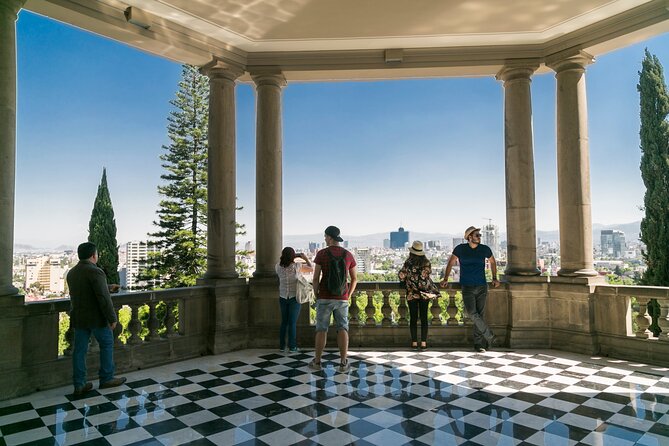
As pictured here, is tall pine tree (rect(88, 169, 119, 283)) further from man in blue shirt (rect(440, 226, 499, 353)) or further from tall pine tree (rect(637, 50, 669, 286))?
tall pine tree (rect(637, 50, 669, 286))

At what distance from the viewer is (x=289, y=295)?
21.0ft

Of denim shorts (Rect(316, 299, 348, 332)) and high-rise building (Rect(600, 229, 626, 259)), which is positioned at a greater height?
high-rise building (Rect(600, 229, 626, 259))

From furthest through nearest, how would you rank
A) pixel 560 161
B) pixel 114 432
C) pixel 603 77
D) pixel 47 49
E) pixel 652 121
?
pixel 47 49, pixel 603 77, pixel 652 121, pixel 560 161, pixel 114 432

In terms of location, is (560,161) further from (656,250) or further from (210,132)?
(656,250)

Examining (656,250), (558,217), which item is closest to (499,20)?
(558,217)

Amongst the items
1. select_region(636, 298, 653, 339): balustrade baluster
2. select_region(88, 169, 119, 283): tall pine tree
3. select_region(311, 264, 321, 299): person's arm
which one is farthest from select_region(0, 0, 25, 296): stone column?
select_region(88, 169, 119, 283): tall pine tree

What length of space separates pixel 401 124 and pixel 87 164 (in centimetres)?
2086

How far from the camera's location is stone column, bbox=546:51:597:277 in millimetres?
6652

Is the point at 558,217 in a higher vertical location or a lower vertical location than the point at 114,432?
higher

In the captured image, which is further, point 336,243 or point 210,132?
point 210,132

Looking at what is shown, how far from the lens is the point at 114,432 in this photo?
358 cm

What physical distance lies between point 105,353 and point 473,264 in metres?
5.14

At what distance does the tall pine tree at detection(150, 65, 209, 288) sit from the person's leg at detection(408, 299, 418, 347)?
1849 centimetres

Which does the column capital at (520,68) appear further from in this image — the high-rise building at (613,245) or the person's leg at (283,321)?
the person's leg at (283,321)
